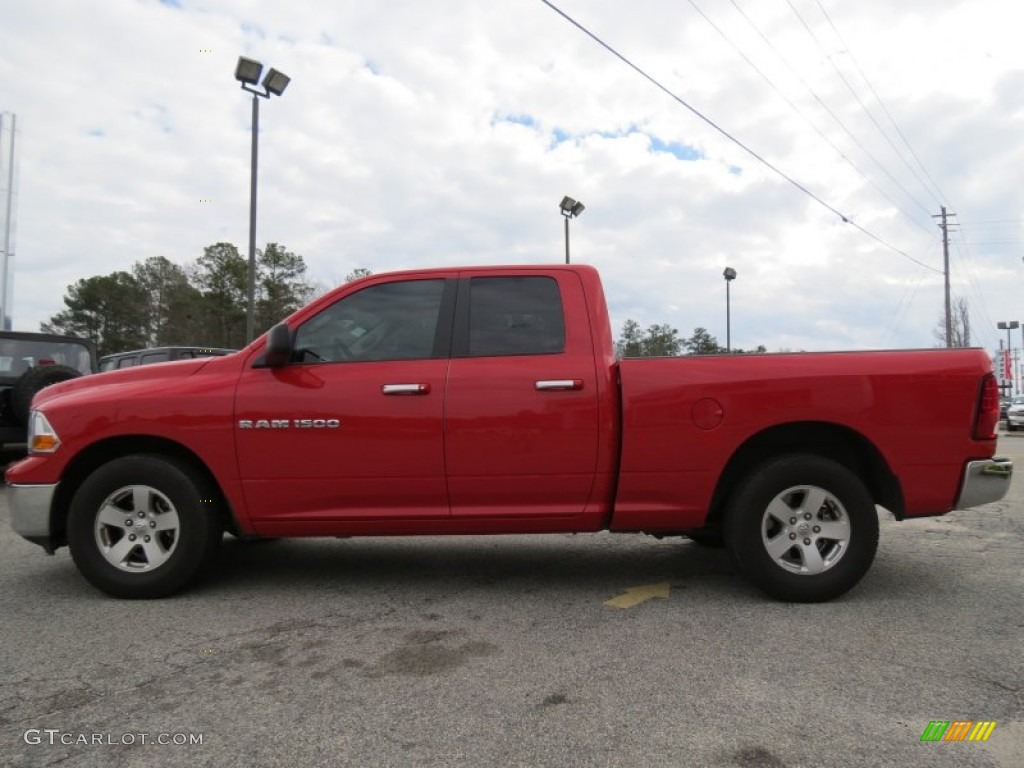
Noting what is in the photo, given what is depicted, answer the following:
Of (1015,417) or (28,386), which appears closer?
(28,386)

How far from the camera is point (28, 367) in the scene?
902 cm

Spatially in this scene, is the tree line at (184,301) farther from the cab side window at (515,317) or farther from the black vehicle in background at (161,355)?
the cab side window at (515,317)

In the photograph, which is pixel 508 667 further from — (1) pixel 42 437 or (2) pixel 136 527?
(1) pixel 42 437

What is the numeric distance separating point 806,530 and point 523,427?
5.65 feet

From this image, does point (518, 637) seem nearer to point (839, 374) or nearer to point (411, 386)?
point (411, 386)

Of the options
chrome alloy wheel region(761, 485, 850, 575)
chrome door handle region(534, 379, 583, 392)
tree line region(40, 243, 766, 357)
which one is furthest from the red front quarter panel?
tree line region(40, 243, 766, 357)

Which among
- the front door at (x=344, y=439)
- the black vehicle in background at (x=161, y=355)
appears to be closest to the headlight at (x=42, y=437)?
the front door at (x=344, y=439)

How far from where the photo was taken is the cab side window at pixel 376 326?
4215mm

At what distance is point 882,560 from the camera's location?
505cm

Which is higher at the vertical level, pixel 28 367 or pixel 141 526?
pixel 28 367

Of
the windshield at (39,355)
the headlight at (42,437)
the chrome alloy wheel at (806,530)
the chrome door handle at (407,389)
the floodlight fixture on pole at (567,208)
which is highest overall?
the floodlight fixture on pole at (567,208)

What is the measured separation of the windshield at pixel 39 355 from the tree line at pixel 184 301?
23281 mm

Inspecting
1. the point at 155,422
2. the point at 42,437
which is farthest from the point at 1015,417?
the point at 42,437

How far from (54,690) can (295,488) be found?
148cm
